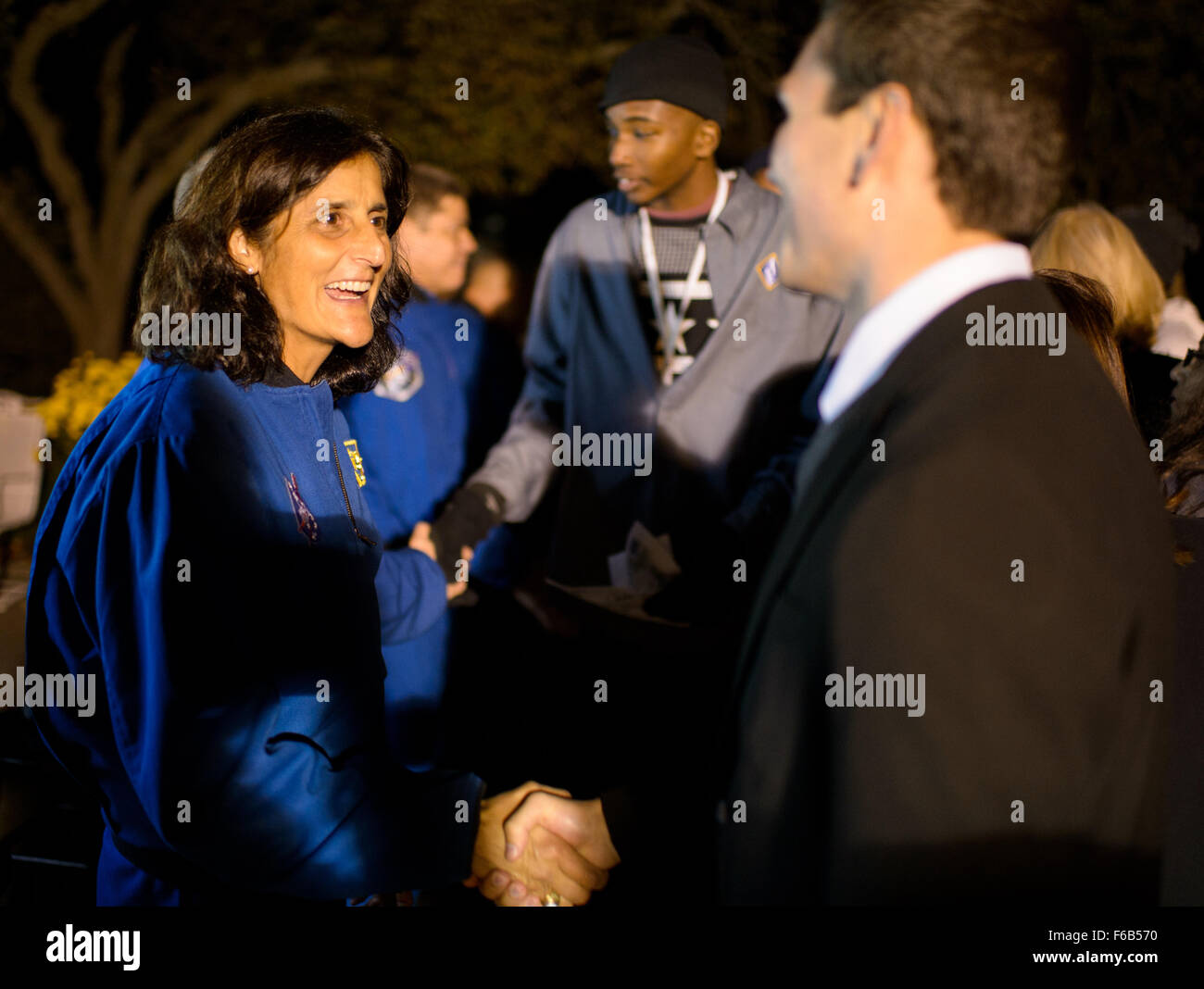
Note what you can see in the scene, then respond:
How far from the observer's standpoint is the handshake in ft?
6.64

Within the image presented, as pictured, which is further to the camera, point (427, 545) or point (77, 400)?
point (77, 400)

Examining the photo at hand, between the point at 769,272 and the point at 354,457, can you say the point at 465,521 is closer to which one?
the point at 769,272

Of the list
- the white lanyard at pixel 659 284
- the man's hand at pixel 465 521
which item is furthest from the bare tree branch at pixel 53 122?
the man's hand at pixel 465 521

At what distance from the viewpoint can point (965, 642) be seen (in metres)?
1.04

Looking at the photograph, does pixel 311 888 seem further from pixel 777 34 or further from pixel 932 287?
pixel 777 34

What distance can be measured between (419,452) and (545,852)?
2.76 m

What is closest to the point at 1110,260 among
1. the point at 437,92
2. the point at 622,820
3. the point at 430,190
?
the point at 622,820

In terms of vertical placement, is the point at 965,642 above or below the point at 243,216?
below

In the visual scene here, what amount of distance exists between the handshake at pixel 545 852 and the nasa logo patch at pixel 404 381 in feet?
8.71

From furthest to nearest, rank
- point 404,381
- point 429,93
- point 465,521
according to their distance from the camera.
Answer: point 429,93, point 404,381, point 465,521

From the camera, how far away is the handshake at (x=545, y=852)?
202cm

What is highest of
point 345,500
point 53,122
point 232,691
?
point 53,122

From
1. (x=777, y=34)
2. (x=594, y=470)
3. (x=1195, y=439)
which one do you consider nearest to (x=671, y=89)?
(x=594, y=470)
